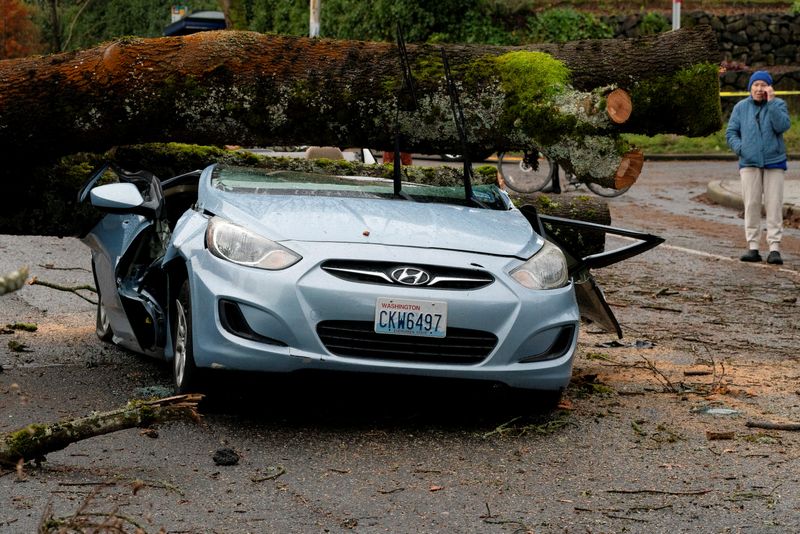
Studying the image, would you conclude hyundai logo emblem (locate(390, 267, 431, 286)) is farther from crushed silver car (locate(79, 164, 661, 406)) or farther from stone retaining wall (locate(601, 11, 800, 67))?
stone retaining wall (locate(601, 11, 800, 67))

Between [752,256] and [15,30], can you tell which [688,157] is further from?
[15,30]

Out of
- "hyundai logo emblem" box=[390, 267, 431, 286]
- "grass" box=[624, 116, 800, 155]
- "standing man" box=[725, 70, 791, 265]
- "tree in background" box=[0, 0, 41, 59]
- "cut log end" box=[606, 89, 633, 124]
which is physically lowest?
"grass" box=[624, 116, 800, 155]

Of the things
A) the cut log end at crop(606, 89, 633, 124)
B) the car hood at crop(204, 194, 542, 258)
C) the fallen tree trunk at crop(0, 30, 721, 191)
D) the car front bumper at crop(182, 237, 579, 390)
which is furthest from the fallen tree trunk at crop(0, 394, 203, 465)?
the cut log end at crop(606, 89, 633, 124)

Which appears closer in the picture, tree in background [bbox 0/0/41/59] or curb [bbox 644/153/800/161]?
curb [bbox 644/153/800/161]

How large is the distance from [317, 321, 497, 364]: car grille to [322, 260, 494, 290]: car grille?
→ 189 mm

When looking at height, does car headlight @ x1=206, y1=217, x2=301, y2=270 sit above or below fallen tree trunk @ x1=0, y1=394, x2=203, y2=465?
above

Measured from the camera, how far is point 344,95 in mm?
7938

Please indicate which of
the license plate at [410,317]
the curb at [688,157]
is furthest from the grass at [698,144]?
the license plate at [410,317]

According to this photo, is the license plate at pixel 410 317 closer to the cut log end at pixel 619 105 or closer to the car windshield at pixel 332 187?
the car windshield at pixel 332 187

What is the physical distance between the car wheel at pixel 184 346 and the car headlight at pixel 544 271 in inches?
54.5

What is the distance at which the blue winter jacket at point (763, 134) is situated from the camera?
14.4 meters

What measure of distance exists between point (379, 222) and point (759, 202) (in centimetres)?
927

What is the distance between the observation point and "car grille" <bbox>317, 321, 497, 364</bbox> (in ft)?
18.5

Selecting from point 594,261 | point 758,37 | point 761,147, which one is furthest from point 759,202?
point 758,37
